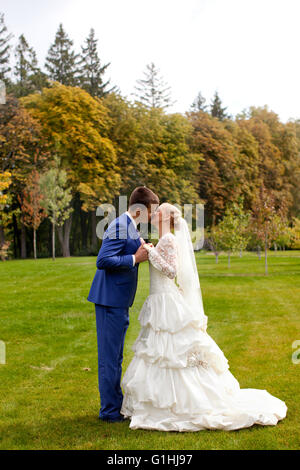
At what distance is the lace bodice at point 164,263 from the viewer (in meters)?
4.74

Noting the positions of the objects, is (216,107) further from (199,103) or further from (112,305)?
(112,305)

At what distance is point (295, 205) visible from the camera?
148 ft

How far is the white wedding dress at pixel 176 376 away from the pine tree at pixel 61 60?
36763 mm

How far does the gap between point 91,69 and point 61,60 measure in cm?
326

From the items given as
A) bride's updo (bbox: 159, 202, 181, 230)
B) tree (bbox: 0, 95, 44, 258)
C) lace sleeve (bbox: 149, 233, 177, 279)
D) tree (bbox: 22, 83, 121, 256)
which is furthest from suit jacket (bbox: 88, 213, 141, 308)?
tree (bbox: 22, 83, 121, 256)

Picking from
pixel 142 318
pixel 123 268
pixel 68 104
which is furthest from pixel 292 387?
pixel 68 104

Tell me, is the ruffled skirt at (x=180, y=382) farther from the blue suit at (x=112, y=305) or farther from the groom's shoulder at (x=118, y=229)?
the groom's shoulder at (x=118, y=229)

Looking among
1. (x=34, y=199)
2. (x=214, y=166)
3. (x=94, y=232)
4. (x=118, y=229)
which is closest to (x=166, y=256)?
(x=118, y=229)

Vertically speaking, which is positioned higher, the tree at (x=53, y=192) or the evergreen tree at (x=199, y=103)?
the evergreen tree at (x=199, y=103)

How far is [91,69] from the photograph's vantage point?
41344 mm

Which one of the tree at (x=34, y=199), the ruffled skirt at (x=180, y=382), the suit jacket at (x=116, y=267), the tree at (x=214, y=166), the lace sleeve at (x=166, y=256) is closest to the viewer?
the ruffled skirt at (x=180, y=382)

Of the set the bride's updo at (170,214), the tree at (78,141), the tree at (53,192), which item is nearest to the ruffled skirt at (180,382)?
the bride's updo at (170,214)

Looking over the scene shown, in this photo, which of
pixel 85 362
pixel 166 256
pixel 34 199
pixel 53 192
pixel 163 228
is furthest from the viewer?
pixel 34 199

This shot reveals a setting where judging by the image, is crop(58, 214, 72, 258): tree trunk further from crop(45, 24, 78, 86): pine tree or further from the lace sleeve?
the lace sleeve
